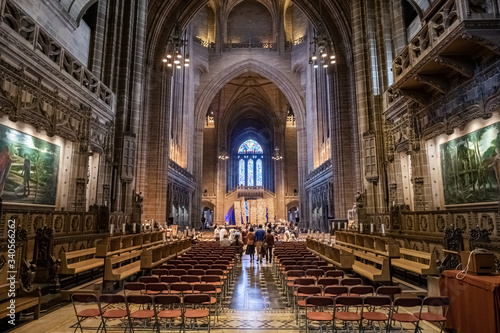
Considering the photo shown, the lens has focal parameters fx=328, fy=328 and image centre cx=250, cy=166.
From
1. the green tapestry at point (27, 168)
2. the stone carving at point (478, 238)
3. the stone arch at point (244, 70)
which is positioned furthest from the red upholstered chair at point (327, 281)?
the stone arch at point (244, 70)

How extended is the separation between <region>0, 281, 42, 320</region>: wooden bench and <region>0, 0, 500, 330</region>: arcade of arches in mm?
490

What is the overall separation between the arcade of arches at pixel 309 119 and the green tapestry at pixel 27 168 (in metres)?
0.05

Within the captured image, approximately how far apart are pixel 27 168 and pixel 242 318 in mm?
7569

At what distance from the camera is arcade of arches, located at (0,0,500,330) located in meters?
7.73

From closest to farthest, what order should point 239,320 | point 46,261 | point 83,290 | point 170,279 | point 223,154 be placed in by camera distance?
point 239,320
point 170,279
point 46,261
point 83,290
point 223,154

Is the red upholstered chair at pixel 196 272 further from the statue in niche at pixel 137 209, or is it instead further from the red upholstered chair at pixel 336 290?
the statue in niche at pixel 137 209

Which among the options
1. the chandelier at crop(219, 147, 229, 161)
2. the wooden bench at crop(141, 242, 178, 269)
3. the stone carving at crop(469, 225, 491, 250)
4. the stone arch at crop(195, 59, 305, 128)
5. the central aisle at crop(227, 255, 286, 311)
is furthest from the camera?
the chandelier at crop(219, 147, 229, 161)

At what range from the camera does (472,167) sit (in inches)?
322

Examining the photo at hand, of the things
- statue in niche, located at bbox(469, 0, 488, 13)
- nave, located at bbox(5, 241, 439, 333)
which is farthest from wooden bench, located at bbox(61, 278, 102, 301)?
statue in niche, located at bbox(469, 0, 488, 13)

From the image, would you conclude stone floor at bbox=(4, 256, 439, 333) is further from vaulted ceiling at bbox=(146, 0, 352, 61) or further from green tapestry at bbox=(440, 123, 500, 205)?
vaulted ceiling at bbox=(146, 0, 352, 61)

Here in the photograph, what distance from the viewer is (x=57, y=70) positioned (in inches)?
389

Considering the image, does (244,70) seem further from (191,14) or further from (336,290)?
(336,290)

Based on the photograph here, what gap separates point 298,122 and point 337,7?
48.2 feet

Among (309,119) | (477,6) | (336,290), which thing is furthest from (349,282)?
(309,119)
